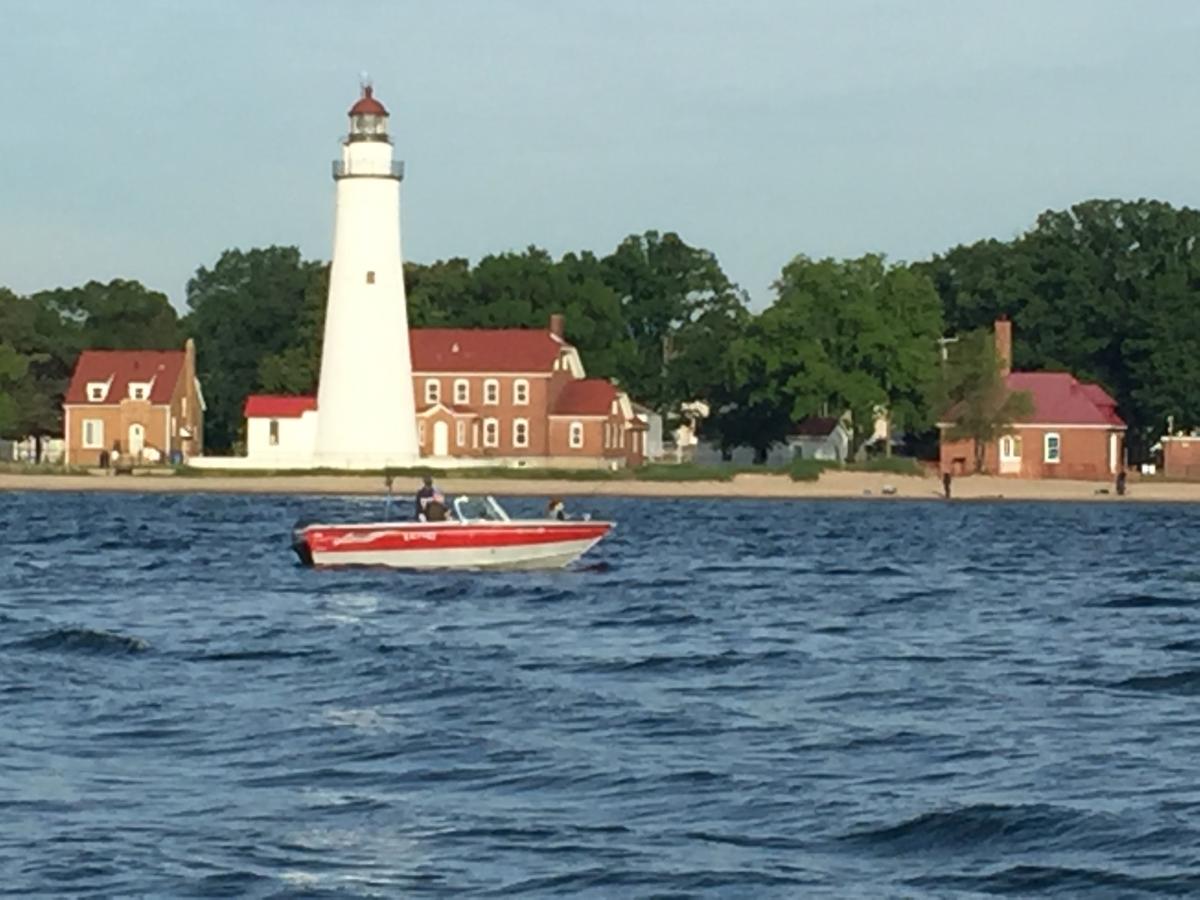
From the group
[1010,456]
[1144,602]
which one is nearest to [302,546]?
[1144,602]

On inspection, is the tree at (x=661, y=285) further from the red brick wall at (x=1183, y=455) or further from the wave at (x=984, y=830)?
the wave at (x=984, y=830)

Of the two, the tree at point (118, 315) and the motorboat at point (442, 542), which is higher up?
the tree at point (118, 315)

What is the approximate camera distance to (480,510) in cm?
4750

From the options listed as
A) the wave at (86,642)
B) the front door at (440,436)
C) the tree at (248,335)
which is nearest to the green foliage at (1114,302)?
the front door at (440,436)

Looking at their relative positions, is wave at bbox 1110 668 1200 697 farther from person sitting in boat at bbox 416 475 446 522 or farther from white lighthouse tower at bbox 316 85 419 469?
white lighthouse tower at bbox 316 85 419 469

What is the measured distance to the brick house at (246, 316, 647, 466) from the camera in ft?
353

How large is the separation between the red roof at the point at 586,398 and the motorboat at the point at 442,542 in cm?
6087

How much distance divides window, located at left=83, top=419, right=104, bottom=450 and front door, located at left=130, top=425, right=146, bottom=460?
1316 mm

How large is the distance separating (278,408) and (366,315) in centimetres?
1542

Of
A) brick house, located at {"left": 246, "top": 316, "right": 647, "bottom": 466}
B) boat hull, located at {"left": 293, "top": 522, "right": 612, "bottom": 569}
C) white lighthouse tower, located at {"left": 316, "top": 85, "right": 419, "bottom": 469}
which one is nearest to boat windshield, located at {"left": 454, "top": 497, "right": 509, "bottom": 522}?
boat hull, located at {"left": 293, "top": 522, "right": 612, "bottom": 569}

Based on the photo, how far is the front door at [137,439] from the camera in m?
110

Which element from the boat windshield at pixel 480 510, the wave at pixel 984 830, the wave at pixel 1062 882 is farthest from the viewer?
the boat windshield at pixel 480 510

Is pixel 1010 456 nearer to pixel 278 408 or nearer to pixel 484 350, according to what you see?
pixel 484 350

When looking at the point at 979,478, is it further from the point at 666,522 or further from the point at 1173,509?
the point at 666,522
